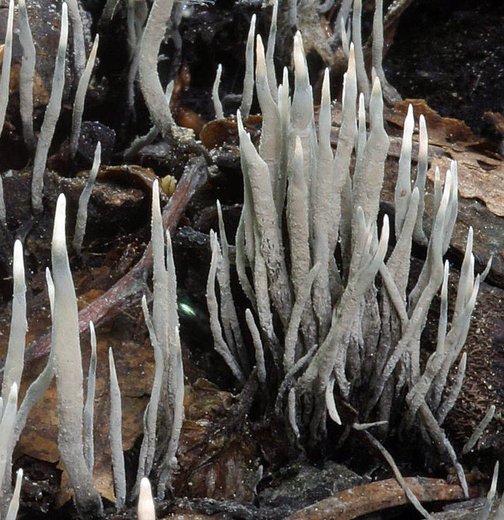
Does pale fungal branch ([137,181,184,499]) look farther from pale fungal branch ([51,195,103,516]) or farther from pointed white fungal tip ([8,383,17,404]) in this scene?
pointed white fungal tip ([8,383,17,404])

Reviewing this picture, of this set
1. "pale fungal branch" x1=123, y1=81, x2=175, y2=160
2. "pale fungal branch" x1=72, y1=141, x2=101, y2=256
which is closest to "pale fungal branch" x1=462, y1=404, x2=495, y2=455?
"pale fungal branch" x1=72, y1=141, x2=101, y2=256

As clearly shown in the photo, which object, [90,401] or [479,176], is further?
[479,176]

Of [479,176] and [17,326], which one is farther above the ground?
[479,176]

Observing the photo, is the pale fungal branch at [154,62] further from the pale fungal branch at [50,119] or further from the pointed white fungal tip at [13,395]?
the pointed white fungal tip at [13,395]

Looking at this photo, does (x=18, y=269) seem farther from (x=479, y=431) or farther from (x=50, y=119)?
(x=479, y=431)

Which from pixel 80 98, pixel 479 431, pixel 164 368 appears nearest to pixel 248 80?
pixel 80 98
